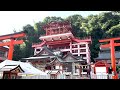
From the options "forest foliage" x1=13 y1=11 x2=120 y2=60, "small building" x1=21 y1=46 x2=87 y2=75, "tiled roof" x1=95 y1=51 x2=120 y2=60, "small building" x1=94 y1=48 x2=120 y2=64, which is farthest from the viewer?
"forest foliage" x1=13 y1=11 x2=120 y2=60

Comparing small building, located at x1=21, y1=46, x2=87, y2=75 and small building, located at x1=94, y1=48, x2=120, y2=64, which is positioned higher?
small building, located at x1=94, y1=48, x2=120, y2=64

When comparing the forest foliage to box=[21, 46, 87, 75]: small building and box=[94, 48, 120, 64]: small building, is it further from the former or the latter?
box=[21, 46, 87, 75]: small building

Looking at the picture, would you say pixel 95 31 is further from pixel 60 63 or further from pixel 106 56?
pixel 60 63

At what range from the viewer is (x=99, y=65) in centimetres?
1379

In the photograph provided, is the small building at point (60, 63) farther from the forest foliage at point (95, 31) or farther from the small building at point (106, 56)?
the forest foliage at point (95, 31)

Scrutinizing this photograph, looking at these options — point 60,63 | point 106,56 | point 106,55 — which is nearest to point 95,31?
point 106,55

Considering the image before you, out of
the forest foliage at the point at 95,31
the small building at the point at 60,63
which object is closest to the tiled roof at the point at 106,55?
the small building at the point at 60,63

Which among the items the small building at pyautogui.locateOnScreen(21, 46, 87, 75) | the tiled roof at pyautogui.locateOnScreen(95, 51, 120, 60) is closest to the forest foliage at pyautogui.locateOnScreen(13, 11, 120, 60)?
the tiled roof at pyautogui.locateOnScreen(95, 51, 120, 60)

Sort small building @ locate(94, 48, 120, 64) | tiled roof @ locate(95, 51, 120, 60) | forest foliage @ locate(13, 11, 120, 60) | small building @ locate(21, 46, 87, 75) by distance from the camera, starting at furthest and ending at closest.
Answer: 1. forest foliage @ locate(13, 11, 120, 60)
2. tiled roof @ locate(95, 51, 120, 60)
3. small building @ locate(94, 48, 120, 64)
4. small building @ locate(21, 46, 87, 75)

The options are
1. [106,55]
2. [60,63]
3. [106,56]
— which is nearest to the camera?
[60,63]
